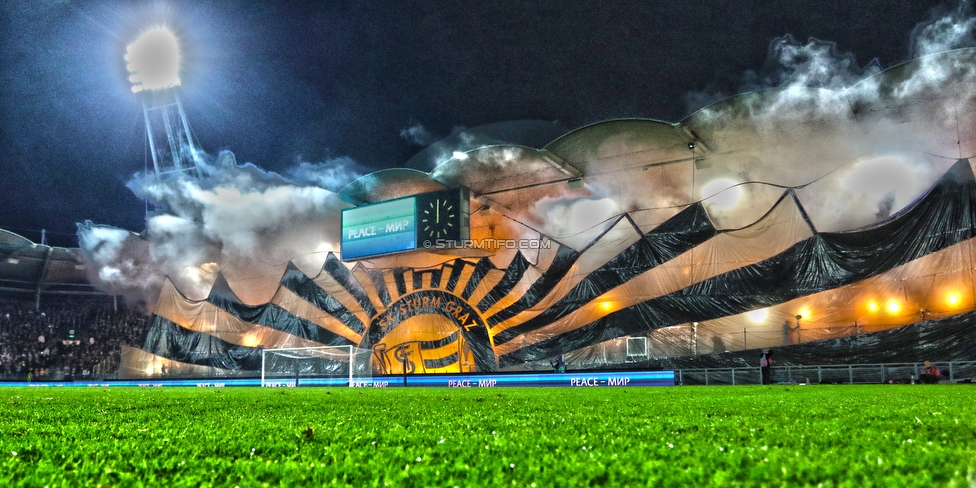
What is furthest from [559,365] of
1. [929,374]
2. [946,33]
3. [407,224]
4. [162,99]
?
[162,99]

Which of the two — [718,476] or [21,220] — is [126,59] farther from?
[718,476]

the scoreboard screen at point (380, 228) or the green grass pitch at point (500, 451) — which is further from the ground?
the scoreboard screen at point (380, 228)

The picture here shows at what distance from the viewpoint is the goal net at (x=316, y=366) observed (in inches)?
827

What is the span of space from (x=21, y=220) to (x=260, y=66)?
16.3 meters

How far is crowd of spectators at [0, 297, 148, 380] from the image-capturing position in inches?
1222

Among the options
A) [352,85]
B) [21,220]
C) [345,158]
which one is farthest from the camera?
[21,220]

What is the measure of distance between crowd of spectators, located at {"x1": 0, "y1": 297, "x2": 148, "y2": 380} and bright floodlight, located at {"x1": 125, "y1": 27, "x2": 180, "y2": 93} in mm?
10976

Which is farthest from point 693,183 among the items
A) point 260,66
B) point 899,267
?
point 260,66

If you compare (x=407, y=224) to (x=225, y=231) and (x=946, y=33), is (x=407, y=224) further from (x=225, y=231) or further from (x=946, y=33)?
(x=946, y=33)

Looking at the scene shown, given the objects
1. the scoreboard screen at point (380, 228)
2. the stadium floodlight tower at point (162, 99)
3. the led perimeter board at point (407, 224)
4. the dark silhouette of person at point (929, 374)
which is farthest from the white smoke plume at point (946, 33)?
the stadium floodlight tower at point (162, 99)

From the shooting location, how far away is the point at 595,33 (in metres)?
27.0

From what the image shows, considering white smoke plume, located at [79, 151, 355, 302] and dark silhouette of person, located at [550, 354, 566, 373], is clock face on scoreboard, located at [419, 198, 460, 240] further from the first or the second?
dark silhouette of person, located at [550, 354, 566, 373]

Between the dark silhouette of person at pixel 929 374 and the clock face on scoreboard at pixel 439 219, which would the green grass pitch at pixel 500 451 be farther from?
the clock face on scoreboard at pixel 439 219

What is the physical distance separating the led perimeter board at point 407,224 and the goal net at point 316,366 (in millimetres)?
5121
